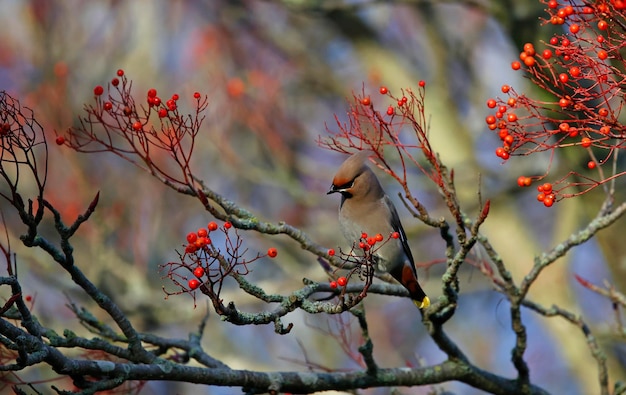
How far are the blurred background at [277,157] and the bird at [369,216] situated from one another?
7.44 feet

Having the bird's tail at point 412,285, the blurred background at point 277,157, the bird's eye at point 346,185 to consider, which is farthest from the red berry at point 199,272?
the blurred background at point 277,157

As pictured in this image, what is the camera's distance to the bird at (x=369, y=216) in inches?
154

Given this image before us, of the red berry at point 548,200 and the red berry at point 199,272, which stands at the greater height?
the red berry at point 548,200

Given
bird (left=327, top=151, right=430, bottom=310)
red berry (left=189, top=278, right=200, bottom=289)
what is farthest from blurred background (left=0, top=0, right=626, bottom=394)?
red berry (left=189, top=278, right=200, bottom=289)

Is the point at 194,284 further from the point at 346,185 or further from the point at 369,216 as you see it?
the point at 369,216

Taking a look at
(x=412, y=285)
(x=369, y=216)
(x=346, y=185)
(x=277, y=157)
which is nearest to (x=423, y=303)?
(x=412, y=285)

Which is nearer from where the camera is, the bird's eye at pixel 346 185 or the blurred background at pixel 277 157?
the bird's eye at pixel 346 185

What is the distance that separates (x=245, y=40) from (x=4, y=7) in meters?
3.76

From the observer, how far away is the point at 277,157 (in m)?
8.51

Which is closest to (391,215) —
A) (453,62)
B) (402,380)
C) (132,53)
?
(402,380)

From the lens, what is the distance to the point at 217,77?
987 centimetres

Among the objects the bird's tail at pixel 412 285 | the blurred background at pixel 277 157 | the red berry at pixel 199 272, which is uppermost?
the blurred background at pixel 277 157

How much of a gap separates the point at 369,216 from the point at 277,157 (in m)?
4.48

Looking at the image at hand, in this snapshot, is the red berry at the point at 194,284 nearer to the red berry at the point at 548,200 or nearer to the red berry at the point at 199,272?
the red berry at the point at 199,272
